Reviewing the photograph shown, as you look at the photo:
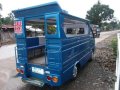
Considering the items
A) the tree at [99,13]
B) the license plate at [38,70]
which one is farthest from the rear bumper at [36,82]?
the tree at [99,13]

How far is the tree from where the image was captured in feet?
204

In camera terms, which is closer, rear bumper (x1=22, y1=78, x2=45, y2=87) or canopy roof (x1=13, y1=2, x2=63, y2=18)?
canopy roof (x1=13, y1=2, x2=63, y2=18)

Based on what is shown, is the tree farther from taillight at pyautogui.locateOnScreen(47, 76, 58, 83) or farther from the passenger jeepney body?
taillight at pyautogui.locateOnScreen(47, 76, 58, 83)

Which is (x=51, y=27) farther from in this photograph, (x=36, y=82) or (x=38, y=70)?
(x=36, y=82)

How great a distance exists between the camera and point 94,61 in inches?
373

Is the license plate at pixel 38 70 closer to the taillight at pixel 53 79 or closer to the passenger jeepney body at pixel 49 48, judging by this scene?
the passenger jeepney body at pixel 49 48

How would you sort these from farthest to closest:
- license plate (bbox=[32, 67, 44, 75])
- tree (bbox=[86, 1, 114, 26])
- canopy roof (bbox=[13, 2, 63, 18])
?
1. tree (bbox=[86, 1, 114, 26])
2. license plate (bbox=[32, 67, 44, 75])
3. canopy roof (bbox=[13, 2, 63, 18])

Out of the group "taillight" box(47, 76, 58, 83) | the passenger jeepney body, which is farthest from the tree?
"taillight" box(47, 76, 58, 83)

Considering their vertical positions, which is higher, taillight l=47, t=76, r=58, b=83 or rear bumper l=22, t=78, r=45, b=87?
taillight l=47, t=76, r=58, b=83

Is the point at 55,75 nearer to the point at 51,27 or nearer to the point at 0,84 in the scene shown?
the point at 51,27

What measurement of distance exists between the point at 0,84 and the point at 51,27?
2.97 m

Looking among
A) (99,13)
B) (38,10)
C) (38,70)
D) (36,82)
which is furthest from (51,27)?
(99,13)

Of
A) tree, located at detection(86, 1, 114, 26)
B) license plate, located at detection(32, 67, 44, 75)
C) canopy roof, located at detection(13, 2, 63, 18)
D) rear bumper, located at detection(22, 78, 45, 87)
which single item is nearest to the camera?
canopy roof, located at detection(13, 2, 63, 18)

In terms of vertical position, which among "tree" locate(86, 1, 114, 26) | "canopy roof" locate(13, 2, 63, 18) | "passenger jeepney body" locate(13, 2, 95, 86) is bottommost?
"passenger jeepney body" locate(13, 2, 95, 86)
